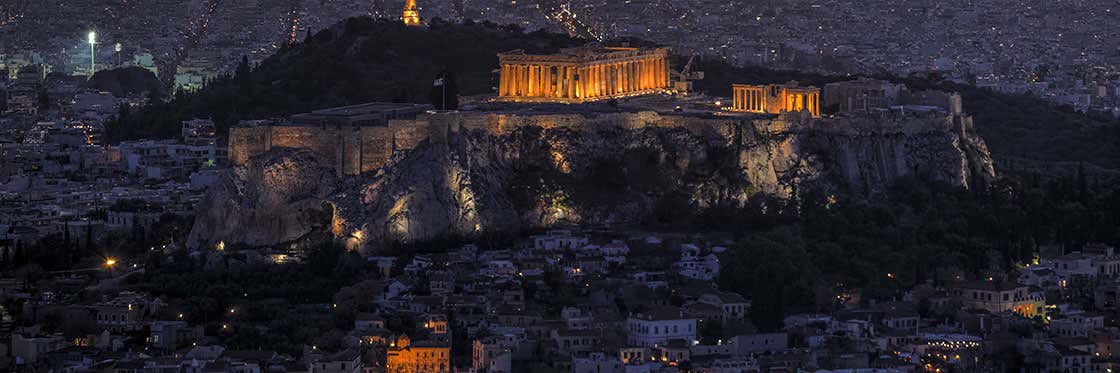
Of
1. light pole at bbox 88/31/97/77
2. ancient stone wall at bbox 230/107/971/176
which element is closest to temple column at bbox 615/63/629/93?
ancient stone wall at bbox 230/107/971/176

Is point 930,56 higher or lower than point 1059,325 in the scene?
higher

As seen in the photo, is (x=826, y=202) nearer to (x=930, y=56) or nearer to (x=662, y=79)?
(x=662, y=79)

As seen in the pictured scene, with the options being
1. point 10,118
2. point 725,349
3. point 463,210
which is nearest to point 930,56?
point 10,118

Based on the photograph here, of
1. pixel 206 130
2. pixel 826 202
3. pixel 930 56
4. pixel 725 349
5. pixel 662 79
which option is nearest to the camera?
pixel 725 349

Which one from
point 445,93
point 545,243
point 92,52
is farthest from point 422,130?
point 92,52

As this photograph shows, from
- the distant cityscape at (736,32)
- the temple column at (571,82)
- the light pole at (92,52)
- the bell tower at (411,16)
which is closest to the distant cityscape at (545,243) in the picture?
the temple column at (571,82)

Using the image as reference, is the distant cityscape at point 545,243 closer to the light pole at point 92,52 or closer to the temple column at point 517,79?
the temple column at point 517,79
